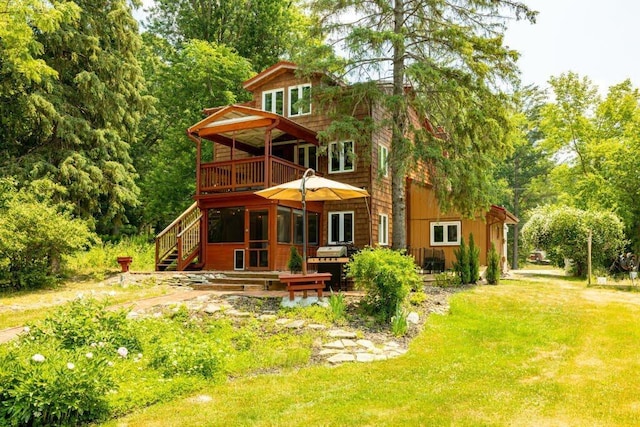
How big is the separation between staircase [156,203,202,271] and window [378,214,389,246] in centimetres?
635

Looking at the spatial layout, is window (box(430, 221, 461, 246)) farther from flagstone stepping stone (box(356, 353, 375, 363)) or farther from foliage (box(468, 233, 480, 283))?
flagstone stepping stone (box(356, 353, 375, 363))

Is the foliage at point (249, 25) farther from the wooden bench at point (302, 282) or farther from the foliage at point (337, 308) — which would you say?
the foliage at point (337, 308)

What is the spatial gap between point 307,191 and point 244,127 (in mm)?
5135

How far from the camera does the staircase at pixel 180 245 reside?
16297mm

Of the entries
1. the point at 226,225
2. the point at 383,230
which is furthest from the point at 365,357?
the point at 383,230

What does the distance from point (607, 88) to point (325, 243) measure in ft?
79.9

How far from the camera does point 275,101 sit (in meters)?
18.6

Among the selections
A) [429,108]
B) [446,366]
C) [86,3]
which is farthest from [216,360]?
[86,3]

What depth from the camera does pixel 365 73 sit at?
47.5 ft

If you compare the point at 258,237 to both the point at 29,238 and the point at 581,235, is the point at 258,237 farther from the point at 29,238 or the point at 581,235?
the point at 581,235

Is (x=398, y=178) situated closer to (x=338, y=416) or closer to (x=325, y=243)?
(x=325, y=243)

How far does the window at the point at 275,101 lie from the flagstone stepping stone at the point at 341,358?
12.7 meters

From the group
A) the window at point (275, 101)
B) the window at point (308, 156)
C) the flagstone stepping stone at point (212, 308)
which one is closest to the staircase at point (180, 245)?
the window at point (308, 156)

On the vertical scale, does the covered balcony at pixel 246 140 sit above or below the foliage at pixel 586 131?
below
